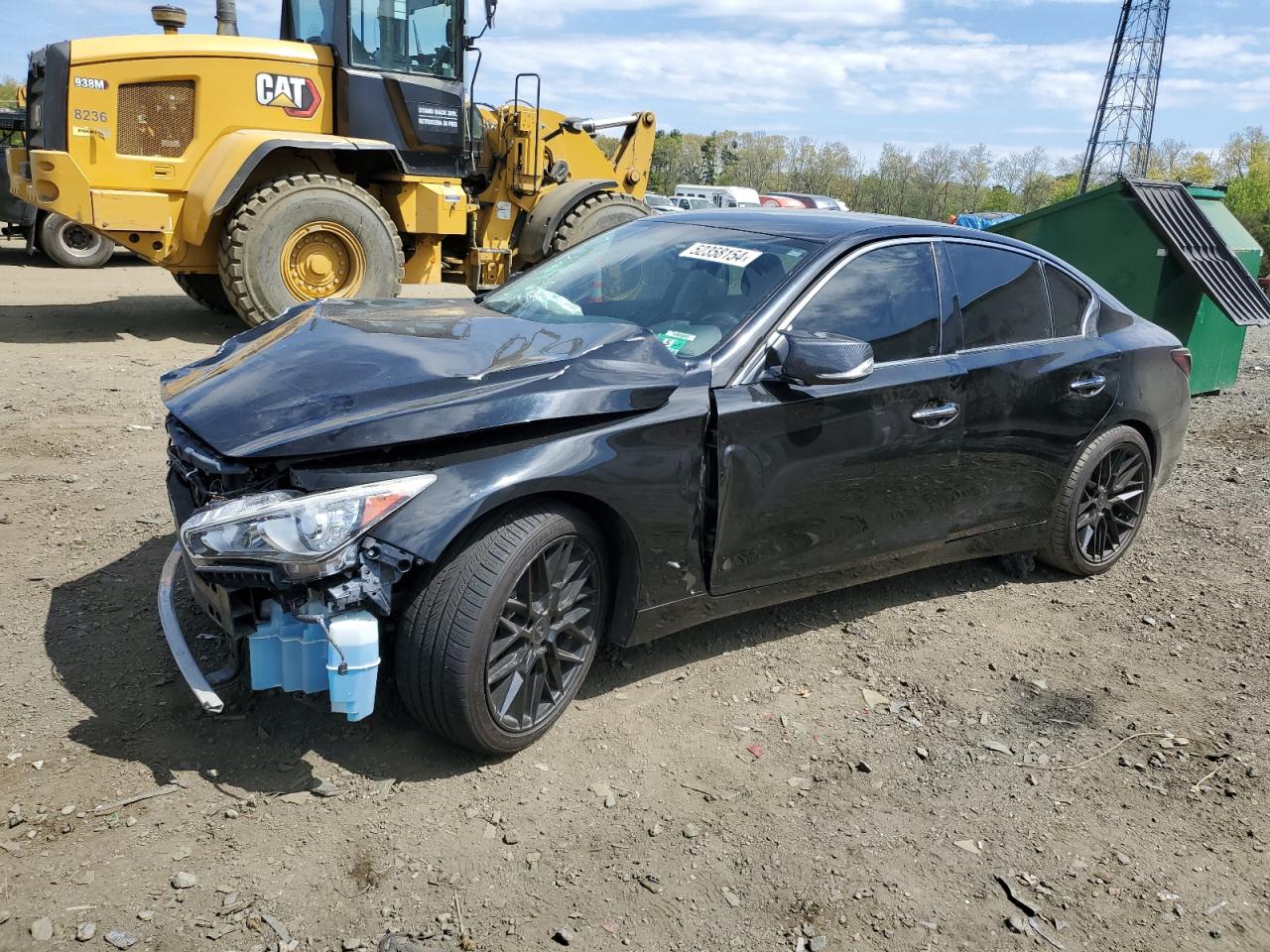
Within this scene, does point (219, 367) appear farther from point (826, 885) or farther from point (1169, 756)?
point (1169, 756)

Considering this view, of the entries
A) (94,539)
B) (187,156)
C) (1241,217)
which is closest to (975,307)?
(94,539)

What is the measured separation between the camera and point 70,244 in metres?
14.8

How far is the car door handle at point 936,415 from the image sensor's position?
3946 millimetres

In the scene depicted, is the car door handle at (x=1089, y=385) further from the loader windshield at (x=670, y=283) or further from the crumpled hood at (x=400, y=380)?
the crumpled hood at (x=400, y=380)

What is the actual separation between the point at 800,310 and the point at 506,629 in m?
1.56

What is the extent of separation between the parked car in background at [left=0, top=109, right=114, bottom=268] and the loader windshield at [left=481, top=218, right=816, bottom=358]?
37.8 feet

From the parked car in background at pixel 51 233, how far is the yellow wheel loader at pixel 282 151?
4788mm

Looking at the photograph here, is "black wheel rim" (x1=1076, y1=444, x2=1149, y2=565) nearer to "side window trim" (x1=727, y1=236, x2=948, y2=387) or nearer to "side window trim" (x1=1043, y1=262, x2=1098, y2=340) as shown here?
"side window trim" (x1=1043, y1=262, x2=1098, y2=340)

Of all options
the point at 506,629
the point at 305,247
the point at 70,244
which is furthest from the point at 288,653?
the point at 70,244

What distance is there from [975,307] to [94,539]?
391 cm

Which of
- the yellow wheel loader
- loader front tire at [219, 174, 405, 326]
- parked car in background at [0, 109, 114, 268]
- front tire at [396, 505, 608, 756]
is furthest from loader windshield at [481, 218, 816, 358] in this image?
parked car in background at [0, 109, 114, 268]

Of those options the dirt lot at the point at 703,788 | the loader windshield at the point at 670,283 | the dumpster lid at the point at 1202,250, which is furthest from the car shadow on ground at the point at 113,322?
the dumpster lid at the point at 1202,250

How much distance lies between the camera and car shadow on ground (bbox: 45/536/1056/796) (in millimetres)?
3082

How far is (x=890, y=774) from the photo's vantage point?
131 inches
